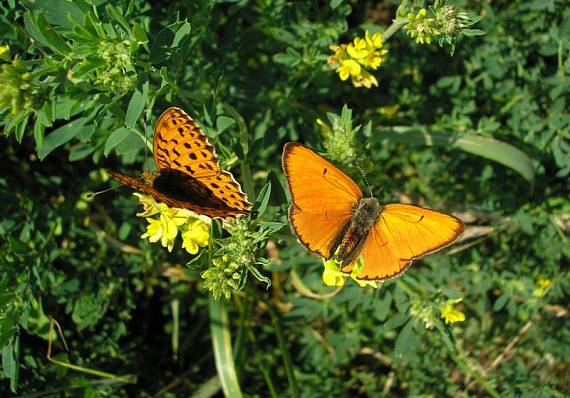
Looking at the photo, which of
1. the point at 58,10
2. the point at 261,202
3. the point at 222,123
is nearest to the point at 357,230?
the point at 261,202

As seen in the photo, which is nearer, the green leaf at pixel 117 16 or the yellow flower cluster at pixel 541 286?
the green leaf at pixel 117 16

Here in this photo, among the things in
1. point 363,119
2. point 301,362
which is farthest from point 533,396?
point 363,119

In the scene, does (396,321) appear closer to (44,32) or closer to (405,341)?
(405,341)

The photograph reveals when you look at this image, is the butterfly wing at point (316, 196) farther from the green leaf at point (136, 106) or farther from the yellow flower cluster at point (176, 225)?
the green leaf at point (136, 106)

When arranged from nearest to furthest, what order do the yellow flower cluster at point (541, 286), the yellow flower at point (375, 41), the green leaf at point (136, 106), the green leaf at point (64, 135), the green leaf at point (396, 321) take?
the green leaf at point (136, 106)
the green leaf at point (64, 135)
the yellow flower at point (375, 41)
the green leaf at point (396, 321)
the yellow flower cluster at point (541, 286)

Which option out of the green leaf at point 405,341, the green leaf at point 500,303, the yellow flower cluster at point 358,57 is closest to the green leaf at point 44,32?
the yellow flower cluster at point 358,57

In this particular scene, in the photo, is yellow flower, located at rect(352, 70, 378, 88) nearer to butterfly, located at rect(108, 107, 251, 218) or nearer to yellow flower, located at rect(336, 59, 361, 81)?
yellow flower, located at rect(336, 59, 361, 81)
